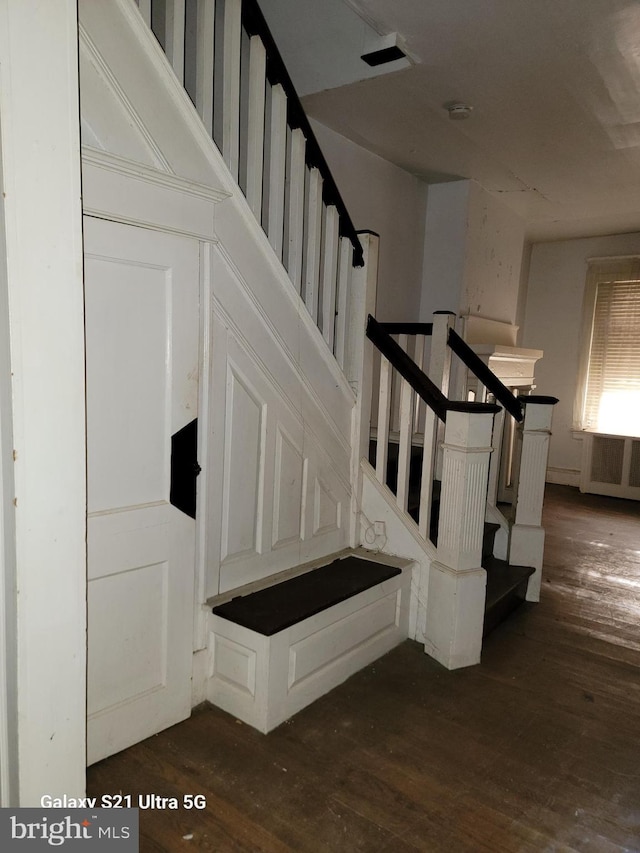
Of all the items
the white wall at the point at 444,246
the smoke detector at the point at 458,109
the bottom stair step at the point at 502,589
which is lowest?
the bottom stair step at the point at 502,589

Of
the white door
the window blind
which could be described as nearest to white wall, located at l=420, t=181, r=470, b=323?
the window blind

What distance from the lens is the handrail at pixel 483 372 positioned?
3666 mm

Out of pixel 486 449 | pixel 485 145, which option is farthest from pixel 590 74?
pixel 486 449

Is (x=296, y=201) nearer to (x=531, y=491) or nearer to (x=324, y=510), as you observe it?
(x=324, y=510)

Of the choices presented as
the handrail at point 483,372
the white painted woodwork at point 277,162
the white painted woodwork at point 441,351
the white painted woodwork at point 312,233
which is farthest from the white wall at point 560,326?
the white painted woodwork at point 277,162

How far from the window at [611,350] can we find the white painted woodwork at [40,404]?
661cm

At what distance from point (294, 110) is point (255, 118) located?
0.75 ft

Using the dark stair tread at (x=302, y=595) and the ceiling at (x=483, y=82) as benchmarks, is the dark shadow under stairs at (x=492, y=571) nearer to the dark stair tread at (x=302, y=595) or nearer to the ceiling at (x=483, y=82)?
the dark stair tread at (x=302, y=595)

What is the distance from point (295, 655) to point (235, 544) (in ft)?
1.67

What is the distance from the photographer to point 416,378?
295 cm

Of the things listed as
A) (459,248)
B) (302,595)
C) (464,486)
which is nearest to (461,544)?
(464,486)

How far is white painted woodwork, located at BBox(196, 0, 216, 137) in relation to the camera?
2.16 meters

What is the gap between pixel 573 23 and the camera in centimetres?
268

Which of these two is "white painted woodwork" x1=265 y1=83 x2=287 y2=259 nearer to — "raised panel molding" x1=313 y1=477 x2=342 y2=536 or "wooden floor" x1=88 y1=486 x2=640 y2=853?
"raised panel molding" x1=313 y1=477 x2=342 y2=536
